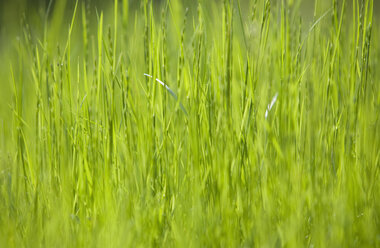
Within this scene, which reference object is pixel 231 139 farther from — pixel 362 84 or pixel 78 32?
pixel 78 32

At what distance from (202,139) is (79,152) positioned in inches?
14.1

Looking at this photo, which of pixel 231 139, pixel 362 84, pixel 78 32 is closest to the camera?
pixel 231 139

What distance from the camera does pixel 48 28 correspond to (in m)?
1.24

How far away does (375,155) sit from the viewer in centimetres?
115

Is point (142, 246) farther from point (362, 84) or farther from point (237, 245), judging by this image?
point (362, 84)

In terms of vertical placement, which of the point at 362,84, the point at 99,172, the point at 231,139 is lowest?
the point at 99,172

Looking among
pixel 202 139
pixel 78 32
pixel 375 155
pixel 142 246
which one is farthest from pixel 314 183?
pixel 78 32

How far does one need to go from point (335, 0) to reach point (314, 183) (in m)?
0.51

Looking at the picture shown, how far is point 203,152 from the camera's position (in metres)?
1.15

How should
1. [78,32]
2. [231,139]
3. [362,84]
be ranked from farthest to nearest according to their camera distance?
[78,32] < [362,84] < [231,139]

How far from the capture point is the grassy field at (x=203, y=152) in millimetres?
979

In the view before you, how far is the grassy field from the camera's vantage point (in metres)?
0.98

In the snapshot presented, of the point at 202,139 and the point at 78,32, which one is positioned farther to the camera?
the point at 78,32

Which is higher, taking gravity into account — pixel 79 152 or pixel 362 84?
pixel 362 84
